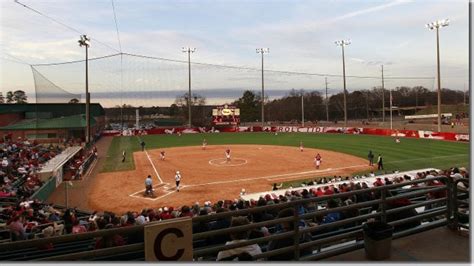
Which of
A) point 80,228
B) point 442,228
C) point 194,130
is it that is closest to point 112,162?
point 80,228

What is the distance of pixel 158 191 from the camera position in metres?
24.0

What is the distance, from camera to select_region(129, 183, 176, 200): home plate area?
2278cm

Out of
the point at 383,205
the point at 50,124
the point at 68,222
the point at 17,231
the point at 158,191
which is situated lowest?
the point at 158,191

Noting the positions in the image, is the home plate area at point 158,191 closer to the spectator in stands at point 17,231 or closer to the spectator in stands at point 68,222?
the spectator in stands at point 68,222

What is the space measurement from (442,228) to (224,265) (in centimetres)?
412

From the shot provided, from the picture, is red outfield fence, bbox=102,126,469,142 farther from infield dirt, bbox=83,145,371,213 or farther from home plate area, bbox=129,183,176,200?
home plate area, bbox=129,183,176,200

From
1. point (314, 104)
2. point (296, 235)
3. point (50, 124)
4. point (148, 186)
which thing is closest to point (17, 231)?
point (296, 235)

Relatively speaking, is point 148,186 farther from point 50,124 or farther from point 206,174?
point 50,124

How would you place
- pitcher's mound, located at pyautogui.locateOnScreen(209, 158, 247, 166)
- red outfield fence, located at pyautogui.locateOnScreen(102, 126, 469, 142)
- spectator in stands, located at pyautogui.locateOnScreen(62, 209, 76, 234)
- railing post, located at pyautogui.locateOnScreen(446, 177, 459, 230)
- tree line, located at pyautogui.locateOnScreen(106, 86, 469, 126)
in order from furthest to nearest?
tree line, located at pyautogui.locateOnScreen(106, 86, 469, 126) < red outfield fence, located at pyautogui.locateOnScreen(102, 126, 469, 142) < pitcher's mound, located at pyautogui.locateOnScreen(209, 158, 247, 166) < spectator in stands, located at pyautogui.locateOnScreen(62, 209, 76, 234) < railing post, located at pyautogui.locateOnScreen(446, 177, 459, 230)

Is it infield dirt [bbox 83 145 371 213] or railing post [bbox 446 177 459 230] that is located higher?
railing post [bbox 446 177 459 230]

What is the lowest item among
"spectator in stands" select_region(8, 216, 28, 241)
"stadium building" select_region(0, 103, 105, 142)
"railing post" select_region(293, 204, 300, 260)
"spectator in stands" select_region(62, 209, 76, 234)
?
"spectator in stands" select_region(62, 209, 76, 234)

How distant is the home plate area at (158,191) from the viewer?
897 inches

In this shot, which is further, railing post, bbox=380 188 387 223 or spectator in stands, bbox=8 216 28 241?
spectator in stands, bbox=8 216 28 241

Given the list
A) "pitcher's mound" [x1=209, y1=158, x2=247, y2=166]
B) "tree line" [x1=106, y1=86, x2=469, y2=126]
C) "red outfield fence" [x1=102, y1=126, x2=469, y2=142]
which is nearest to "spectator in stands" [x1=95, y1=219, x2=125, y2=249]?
"pitcher's mound" [x1=209, y1=158, x2=247, y2=166]
